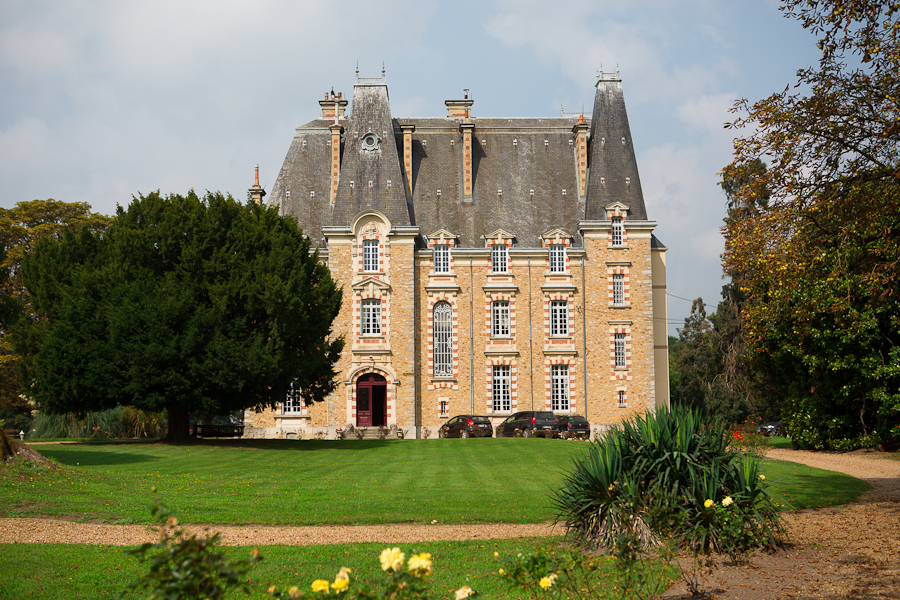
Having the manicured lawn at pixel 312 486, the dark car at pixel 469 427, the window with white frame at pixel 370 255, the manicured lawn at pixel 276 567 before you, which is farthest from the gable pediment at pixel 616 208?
the manicured lawn at pixel 276 567

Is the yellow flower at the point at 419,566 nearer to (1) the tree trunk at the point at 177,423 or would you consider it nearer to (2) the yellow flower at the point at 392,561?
(2) the yellow flower at the point at 392,561

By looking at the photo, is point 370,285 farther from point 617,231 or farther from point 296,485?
point 296,485

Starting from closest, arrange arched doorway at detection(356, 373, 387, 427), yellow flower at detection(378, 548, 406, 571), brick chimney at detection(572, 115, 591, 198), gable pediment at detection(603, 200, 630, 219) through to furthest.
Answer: yellow flower at detection(378, 548, 406, 571)
arched doorway at detection(356, 373, 387, 427)
gable pediment at detection(603, 200, 630, 219)
brick chimney at detection(572, 115, 591, 198)

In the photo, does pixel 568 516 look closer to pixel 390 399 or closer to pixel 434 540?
pixel 434 540

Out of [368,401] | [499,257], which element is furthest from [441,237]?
[368,401]

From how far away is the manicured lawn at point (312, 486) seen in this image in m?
11.8

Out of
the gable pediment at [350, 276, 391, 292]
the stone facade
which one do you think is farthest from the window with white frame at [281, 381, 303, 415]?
the gable pediment at [350, 276, 391, 292]

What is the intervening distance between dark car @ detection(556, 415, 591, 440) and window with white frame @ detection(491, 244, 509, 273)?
9.39 metres

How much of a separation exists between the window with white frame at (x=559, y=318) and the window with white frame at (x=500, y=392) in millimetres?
3542

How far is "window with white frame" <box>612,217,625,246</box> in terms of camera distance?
3922 cm

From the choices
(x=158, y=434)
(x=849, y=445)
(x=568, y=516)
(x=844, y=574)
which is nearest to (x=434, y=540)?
(x=568, y=516)

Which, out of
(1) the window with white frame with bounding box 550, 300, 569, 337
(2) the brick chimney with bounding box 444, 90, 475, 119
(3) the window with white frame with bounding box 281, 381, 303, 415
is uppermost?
(2) the brick chimney with bounding box 444, 90, 475, 119

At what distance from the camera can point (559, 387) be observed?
127ft

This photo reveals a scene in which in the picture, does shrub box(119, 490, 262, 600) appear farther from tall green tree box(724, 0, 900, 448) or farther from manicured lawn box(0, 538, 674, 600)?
tall green tree box(724, 0, 900, 448)
